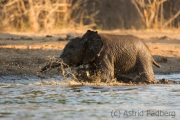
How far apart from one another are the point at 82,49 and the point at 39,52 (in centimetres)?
343

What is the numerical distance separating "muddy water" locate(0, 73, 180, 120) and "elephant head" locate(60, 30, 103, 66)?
1.61 feet

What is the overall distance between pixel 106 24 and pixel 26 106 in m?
16.4

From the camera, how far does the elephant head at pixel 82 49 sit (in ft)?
34.4

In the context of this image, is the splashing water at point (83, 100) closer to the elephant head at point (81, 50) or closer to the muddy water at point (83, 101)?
the muddy water at point (83, 101)

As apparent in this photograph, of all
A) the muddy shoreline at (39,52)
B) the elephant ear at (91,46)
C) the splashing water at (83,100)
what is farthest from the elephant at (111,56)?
the muddy shoreline at (39,52)

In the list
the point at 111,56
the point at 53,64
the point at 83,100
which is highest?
the point at 111,56

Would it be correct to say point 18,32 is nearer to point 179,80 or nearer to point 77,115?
point 179,80

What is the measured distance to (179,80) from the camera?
40.0 feet

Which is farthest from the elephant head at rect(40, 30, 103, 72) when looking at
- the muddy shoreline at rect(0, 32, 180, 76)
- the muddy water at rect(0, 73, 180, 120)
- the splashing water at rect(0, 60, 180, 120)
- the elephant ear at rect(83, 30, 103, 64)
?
the muddy shoreline at rect(0, 32, 180, 76)

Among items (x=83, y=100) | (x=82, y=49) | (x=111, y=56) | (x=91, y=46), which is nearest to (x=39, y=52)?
(x=82, y=49)

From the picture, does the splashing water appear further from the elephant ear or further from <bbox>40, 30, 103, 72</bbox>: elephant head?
the elephant ear

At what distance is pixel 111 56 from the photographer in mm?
10586

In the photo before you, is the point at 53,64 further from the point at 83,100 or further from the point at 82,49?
the point at 83,100

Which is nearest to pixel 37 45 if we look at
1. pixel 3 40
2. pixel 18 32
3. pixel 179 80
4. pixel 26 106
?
pixel 3 40
